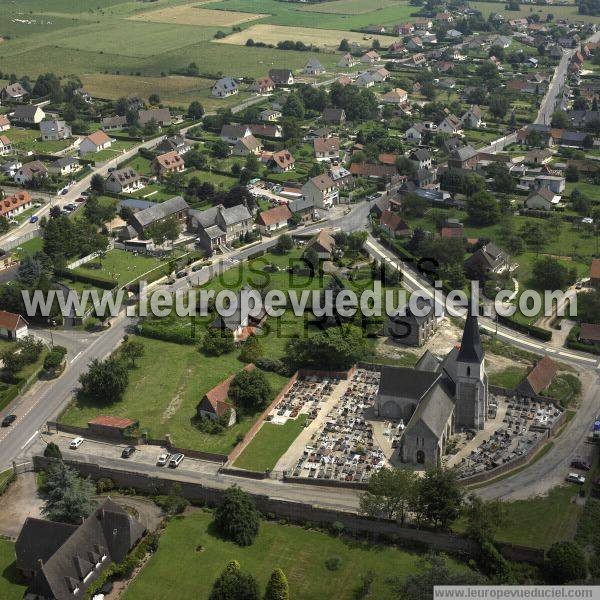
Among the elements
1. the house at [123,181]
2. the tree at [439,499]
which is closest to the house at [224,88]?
the house at [123,181]

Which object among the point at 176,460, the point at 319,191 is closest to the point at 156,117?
the point at 319,191

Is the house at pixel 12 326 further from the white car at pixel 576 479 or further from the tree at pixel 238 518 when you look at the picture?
the white car at pixel 576 479

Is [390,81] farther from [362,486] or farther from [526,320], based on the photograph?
[362,486]

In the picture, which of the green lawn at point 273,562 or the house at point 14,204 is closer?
the green lawn at point 273,562

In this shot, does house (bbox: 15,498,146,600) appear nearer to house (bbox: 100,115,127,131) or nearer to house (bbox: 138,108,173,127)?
house (bbox: 100,115,127,131)

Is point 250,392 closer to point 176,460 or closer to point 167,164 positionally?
point 176,460

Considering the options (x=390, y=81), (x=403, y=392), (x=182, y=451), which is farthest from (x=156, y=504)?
(x=390, y=81)
